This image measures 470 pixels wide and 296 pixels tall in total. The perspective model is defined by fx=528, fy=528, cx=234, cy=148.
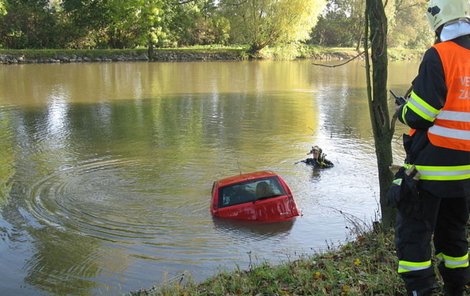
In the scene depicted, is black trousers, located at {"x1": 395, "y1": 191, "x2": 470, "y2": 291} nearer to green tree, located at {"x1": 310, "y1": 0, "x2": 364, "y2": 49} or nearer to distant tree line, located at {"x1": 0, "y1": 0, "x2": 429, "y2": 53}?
distant tree line, located at {"x1": 0, "y1": 0, "x2": 429, "y2": 53}

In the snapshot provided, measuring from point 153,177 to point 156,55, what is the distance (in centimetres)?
4249

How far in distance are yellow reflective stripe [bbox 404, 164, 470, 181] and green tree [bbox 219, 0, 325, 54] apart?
5047cm

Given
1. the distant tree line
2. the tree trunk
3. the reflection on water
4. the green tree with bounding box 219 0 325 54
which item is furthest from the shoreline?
the tree trunk

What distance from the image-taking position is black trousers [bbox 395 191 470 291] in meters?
3.50

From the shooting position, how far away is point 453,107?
11.1 feet

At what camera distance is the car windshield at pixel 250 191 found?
35.0 feet

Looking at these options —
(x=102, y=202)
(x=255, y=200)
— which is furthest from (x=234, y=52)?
(x=255, y=200)

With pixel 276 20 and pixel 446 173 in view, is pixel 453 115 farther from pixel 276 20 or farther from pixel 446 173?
pixel 276 20

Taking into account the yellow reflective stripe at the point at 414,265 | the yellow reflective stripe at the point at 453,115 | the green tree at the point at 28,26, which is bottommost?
the yellow reflective stripe at the point at 414,265

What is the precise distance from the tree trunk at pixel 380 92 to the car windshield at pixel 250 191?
14.4ft

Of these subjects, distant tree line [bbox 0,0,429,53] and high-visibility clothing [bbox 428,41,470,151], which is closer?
high-visibility clothing [bbox 428,41,470,151]

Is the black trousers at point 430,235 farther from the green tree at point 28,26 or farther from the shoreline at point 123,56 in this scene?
the green tree at point 28,26

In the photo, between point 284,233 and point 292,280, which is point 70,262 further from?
point 292,280

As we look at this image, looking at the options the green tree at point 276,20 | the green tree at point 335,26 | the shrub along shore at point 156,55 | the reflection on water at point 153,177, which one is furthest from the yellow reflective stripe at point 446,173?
the green tree at point 335,26
